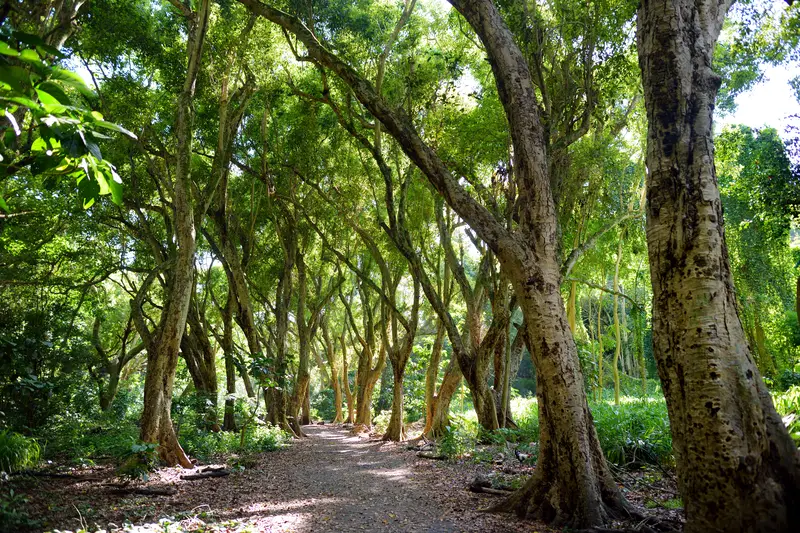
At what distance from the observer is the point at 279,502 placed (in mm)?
6391

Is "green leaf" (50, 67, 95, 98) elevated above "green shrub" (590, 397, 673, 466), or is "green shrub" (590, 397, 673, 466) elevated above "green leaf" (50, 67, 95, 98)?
"green leaf" (50, 67, 95, 98)

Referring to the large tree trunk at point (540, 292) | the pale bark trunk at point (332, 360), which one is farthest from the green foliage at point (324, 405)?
the large tree trunk at point (540, 292)

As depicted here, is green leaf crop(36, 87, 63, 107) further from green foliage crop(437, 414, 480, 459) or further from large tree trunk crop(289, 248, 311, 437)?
large tree trunk crop(289, 248, 311, 437)

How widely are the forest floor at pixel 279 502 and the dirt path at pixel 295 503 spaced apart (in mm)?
10

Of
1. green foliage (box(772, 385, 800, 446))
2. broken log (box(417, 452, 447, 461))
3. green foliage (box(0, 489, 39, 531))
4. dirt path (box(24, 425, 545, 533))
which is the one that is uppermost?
green foliage (box(772, 385, 800, 446))

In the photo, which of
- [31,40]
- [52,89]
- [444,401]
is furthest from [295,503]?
[444,401]

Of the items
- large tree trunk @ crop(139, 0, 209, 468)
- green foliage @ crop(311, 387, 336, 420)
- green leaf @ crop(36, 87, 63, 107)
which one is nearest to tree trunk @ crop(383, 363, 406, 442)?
large tree trunk @ crop(139, 0, 209, 468)

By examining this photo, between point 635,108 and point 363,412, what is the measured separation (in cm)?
1442

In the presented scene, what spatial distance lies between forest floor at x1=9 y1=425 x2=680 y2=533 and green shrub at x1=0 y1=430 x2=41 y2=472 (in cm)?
61

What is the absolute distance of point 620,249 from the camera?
15305 mm

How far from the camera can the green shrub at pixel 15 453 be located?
263 inches

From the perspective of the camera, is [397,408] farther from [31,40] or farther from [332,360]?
[31,40]

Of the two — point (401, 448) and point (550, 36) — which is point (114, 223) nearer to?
point (401, 448)

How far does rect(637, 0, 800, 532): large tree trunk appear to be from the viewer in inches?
123
